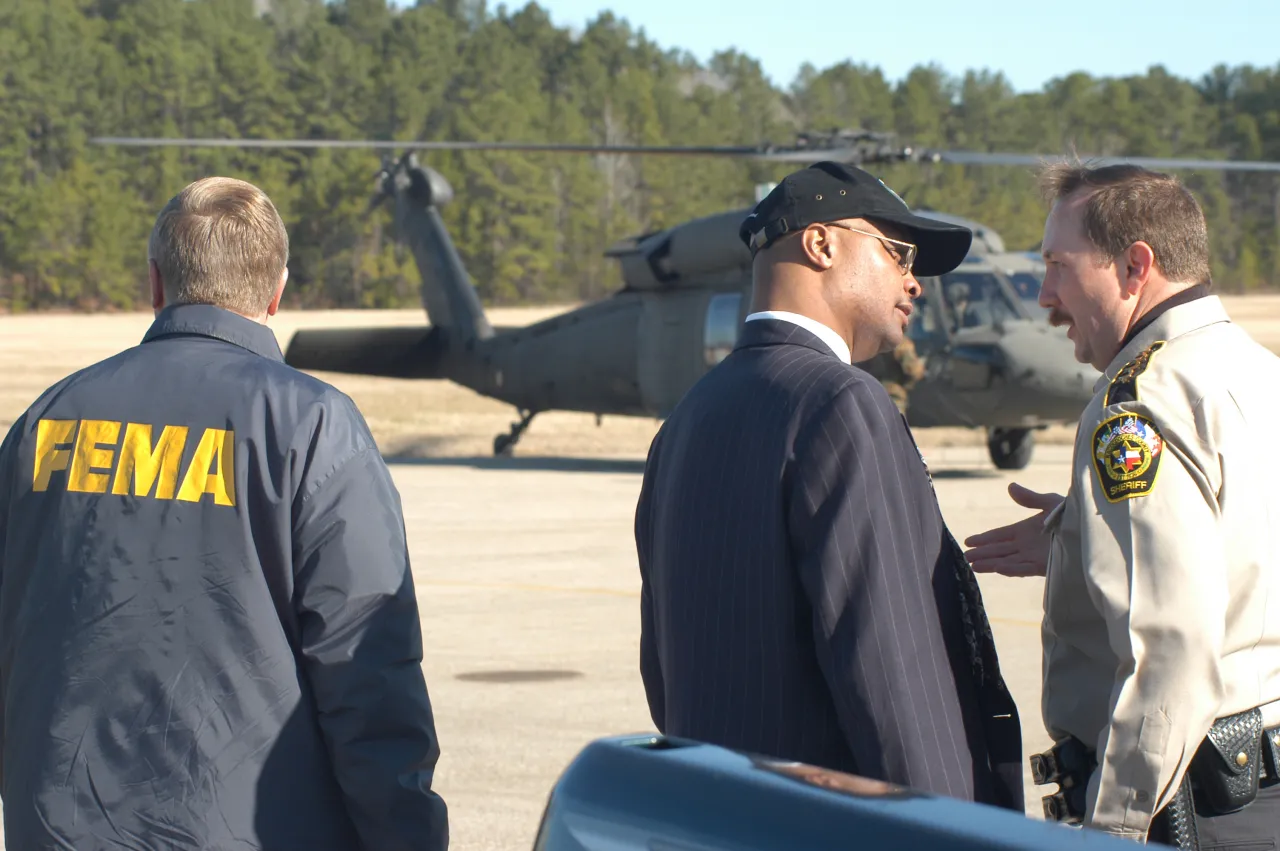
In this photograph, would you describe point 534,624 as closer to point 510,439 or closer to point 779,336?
point 779,336

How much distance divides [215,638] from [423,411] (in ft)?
82.8

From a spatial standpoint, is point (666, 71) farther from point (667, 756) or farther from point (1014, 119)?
point (667, 756)

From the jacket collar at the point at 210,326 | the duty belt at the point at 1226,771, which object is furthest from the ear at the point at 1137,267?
the jacket collar at the point at 210,326

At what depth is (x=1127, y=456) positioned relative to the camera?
2.37 m

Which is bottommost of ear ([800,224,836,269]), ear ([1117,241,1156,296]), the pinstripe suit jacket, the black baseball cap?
the pinstripe suit jacket

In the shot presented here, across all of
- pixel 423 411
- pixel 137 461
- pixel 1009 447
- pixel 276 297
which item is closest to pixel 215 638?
pixel 137 461

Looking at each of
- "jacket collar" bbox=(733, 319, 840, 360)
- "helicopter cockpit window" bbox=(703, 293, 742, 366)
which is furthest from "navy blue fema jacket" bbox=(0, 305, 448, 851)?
"helicopter cockpit window" bbox=(703, 293, 742, 366)

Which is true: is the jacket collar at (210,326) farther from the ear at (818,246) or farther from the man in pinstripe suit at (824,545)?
the ear at (818,246)

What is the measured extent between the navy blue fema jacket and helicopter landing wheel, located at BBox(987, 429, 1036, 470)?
13.9 meters

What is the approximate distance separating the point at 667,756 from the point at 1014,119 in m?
113

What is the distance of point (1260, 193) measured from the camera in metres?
91.1

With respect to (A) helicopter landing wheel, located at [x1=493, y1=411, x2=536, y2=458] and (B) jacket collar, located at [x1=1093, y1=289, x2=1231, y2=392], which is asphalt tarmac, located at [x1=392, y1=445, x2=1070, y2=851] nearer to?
(A) helicopter landing wheel, located at [x1=493, y1=411, x2=536, y2=458]

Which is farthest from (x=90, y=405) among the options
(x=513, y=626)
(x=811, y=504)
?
(x=513, y=626)

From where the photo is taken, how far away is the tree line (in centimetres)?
7375
